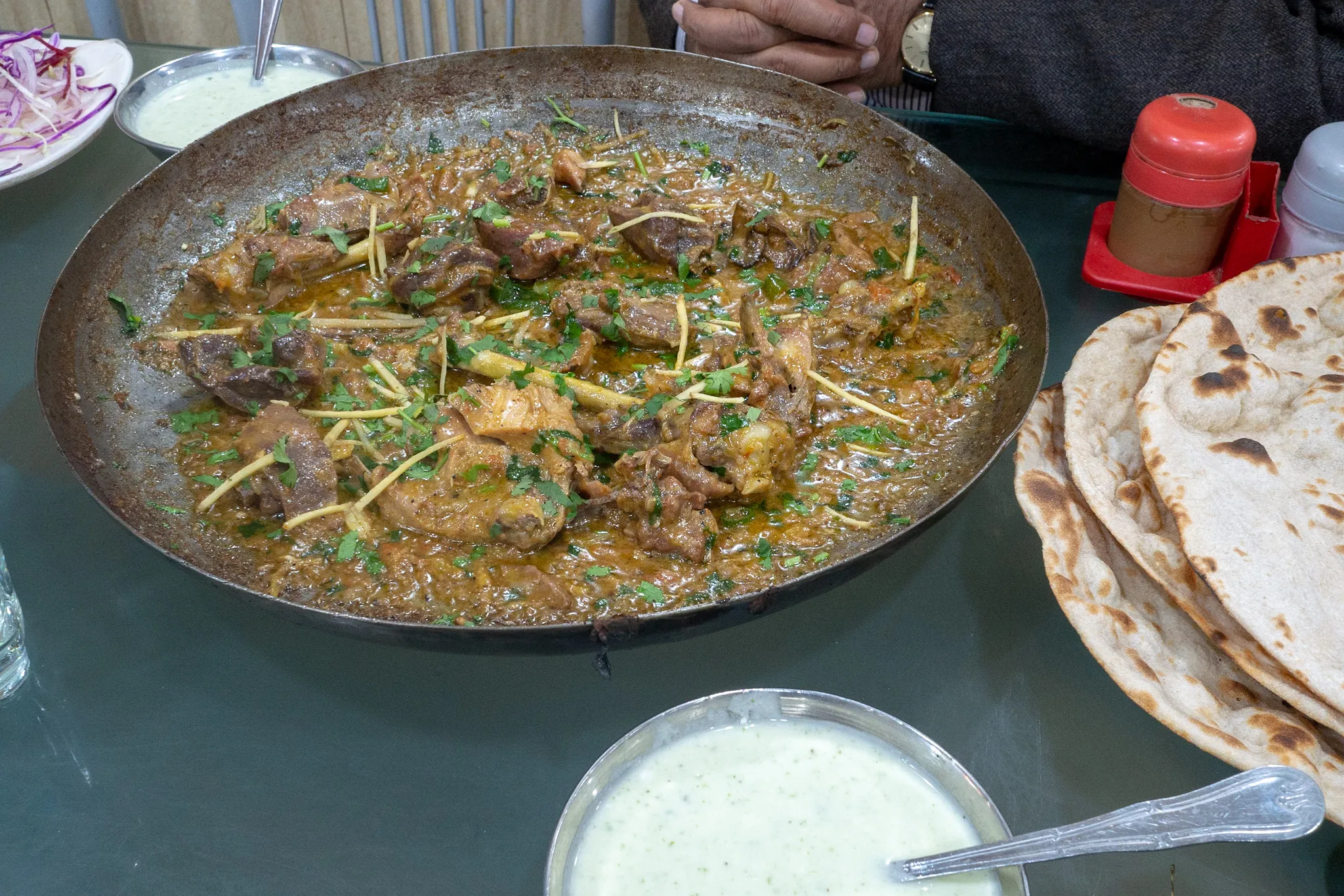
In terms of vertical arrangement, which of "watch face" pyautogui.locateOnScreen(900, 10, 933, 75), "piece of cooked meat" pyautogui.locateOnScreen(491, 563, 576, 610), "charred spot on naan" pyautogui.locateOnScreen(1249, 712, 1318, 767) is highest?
"watch face" pyautogui.locateOnScreen(900, 10, 933, 75)

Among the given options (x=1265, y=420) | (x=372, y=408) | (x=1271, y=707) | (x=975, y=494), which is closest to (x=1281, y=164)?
(x=1265, y=420)

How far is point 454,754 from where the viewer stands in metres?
1.86

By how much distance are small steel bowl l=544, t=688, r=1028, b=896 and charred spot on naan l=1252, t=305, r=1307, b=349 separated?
1.49m

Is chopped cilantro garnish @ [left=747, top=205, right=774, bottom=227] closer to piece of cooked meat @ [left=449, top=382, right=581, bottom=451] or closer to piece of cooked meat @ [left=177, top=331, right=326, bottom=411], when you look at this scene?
piece of cooked meat @ [left=449, top=382, right=581, bottom=451]

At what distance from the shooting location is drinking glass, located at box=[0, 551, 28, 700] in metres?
1.89

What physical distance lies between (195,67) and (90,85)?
35cm

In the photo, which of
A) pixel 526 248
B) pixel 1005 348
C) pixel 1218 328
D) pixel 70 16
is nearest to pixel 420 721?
pixel 526 248

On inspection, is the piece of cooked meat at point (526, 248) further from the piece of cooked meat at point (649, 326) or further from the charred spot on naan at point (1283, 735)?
the charred spot on naan at point (1283, 735)

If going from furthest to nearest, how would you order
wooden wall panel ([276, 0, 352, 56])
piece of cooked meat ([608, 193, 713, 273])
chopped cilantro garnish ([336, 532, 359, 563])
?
wooden wall panel ([276, 0, 352, 56]) → piece of cooked meat ([608, 193, 713, 273]) → chopped cilantro garnish ([336, 532, 359, 563])

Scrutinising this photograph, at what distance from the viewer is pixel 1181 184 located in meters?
2.65

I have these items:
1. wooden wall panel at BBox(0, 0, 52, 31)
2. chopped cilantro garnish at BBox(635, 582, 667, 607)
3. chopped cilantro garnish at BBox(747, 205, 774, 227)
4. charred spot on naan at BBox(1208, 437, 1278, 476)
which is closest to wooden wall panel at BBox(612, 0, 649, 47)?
wooden wall panel at BBox(0, 0, 52, 31)

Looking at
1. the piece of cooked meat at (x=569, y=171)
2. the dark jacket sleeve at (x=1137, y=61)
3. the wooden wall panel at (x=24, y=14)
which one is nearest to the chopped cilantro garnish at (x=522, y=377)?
the piece of cooked meat at (x=569, y=171)

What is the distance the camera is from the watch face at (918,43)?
354 centimetres

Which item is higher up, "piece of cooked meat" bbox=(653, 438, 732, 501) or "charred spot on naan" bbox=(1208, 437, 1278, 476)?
"charred spot on naan" bbox=(1208, 437, 1278, 476)
